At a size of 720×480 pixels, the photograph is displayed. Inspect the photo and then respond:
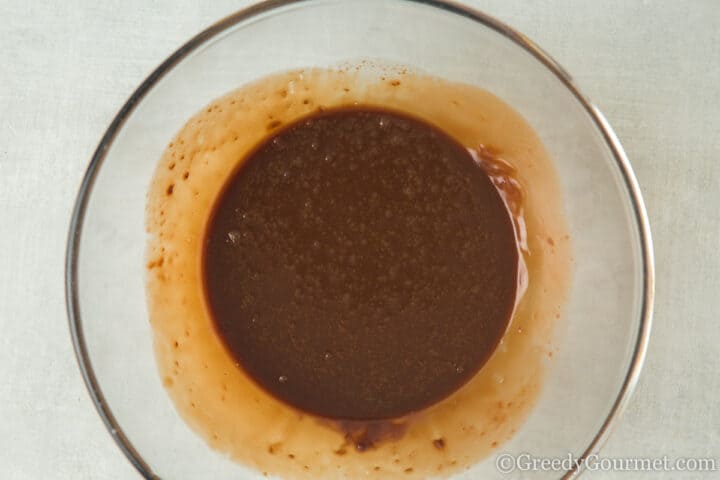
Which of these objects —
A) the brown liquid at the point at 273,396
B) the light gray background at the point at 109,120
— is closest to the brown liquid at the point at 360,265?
the brown liquid at the point at 273,396

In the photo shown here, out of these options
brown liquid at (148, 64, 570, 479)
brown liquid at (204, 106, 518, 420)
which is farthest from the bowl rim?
brown liquid at (204, 106, 518, 420)

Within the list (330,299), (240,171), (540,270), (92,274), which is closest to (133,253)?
(92,274)

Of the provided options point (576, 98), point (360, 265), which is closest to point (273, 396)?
point (360, 265)

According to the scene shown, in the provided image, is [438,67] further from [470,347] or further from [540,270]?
[470,347]

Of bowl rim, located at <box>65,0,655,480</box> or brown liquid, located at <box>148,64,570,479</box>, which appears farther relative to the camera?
brown liquid, located at <box>148,64,570,479</box>

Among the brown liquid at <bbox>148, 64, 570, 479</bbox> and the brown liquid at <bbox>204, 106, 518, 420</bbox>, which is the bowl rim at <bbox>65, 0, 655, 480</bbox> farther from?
the brown liquid at <bbox>204, 106, 518, 420</bbox>
